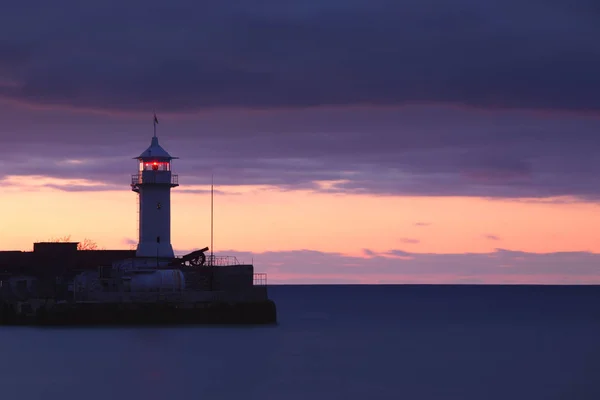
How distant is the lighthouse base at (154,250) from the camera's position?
7650 cm

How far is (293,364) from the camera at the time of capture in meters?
60.2

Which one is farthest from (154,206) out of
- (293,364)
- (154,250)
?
(293,364)

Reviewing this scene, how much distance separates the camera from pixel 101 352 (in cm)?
6397

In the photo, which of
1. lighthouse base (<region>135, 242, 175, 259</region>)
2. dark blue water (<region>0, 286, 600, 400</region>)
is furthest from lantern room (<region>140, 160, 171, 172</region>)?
dark blue water (<region>0, 286, 600, 400</region>)

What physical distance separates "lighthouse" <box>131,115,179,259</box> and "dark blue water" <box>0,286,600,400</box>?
17.6 ft

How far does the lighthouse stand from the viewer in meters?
76.8

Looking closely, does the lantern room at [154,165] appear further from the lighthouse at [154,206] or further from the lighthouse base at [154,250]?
the lighthouse base at [154,250]

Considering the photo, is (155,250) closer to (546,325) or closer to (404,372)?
(404,372)

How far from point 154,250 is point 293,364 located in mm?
19218

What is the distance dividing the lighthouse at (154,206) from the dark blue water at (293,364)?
211 inches

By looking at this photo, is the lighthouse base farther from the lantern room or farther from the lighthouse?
the lantern room

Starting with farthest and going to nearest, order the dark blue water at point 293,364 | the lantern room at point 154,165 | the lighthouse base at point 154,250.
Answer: the lantern room at point 154,165, the lighthouse base at point 154,250, the dark blue water at point 293,364

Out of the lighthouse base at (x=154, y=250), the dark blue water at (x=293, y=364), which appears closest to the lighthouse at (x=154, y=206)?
the lighthouse base at (x=154, y=250)

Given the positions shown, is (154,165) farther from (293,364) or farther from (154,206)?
(293,364)
